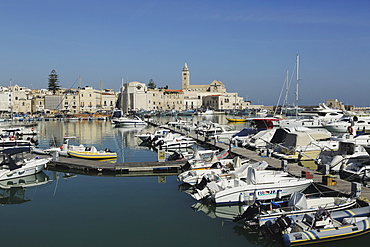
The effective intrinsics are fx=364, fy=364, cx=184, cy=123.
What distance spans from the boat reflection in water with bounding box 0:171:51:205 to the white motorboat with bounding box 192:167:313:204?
8103mm

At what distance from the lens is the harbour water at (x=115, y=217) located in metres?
11.4

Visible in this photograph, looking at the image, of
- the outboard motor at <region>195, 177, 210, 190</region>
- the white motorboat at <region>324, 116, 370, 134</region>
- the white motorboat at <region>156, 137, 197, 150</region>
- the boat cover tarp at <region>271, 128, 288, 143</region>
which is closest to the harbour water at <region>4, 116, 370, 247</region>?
the outboard motor at <region>195, 177, 210, 190</region>

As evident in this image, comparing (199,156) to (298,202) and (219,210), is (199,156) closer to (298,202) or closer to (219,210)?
(219,210)

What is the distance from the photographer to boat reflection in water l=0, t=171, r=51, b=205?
1637 cm

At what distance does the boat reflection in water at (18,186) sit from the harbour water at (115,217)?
4 centimetres

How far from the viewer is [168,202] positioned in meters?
15.4

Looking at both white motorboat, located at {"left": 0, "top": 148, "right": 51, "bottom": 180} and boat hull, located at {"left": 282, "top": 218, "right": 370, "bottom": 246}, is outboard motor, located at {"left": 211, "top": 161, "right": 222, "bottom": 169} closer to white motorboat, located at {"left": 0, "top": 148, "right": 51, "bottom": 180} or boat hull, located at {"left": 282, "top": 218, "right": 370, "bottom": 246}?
boat hull, located at {"left": 282, "top": 218, "right": 370, "bottom": 246}

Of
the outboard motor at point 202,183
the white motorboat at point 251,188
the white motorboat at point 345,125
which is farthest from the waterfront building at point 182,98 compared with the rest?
the white motorboat at point 251,188

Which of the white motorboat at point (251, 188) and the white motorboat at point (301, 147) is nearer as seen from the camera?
the white motorboat at point (251, 188)

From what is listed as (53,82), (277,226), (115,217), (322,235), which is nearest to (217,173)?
(115,217)

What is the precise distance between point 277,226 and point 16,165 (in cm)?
1425

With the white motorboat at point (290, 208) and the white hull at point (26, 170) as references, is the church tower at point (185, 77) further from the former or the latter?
the white motorboat at point (290, 208)

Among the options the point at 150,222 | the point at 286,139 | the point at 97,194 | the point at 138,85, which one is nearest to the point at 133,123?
the point at 286,139

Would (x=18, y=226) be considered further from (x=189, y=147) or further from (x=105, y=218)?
(x=189, y=147)
